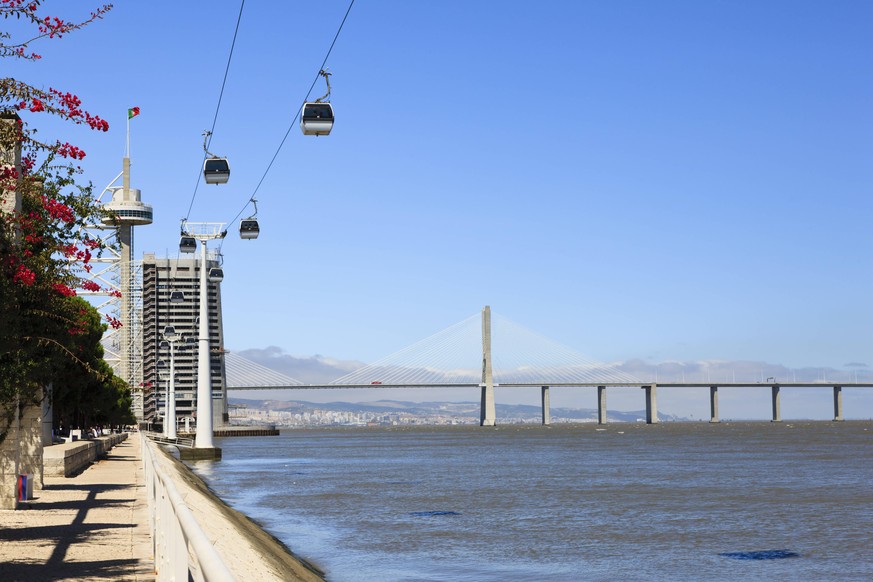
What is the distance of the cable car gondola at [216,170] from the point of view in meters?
38.7

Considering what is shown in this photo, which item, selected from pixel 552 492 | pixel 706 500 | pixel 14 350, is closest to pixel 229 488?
pixel 552 492

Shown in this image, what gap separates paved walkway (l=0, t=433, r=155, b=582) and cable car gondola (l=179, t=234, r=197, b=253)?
2201 centimetres

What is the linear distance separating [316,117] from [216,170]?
14269mm

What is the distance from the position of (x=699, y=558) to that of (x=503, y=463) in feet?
170

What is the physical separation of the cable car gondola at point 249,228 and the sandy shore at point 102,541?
16.4 metres

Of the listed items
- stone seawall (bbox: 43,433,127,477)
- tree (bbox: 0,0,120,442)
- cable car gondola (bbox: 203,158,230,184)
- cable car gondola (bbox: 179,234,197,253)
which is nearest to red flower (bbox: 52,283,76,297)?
tree (bbox: 0,0,120,442)

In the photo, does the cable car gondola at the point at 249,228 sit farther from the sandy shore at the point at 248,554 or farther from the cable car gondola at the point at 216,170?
the sandy shore at the point at 248,554

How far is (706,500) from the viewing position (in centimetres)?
4356

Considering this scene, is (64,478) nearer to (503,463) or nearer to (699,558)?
(699,558)

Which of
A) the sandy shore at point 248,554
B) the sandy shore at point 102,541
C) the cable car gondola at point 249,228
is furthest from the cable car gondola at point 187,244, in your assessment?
the sandy shore at point 248,554

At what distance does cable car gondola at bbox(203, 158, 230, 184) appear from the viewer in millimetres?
38688

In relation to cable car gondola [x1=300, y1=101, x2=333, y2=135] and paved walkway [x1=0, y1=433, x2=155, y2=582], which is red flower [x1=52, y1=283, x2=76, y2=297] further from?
cable car gondola [x1=300, y1=101, x2=333, y2=135]

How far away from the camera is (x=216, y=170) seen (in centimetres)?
3897

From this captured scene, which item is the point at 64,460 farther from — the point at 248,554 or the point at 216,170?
the point at 248,554
